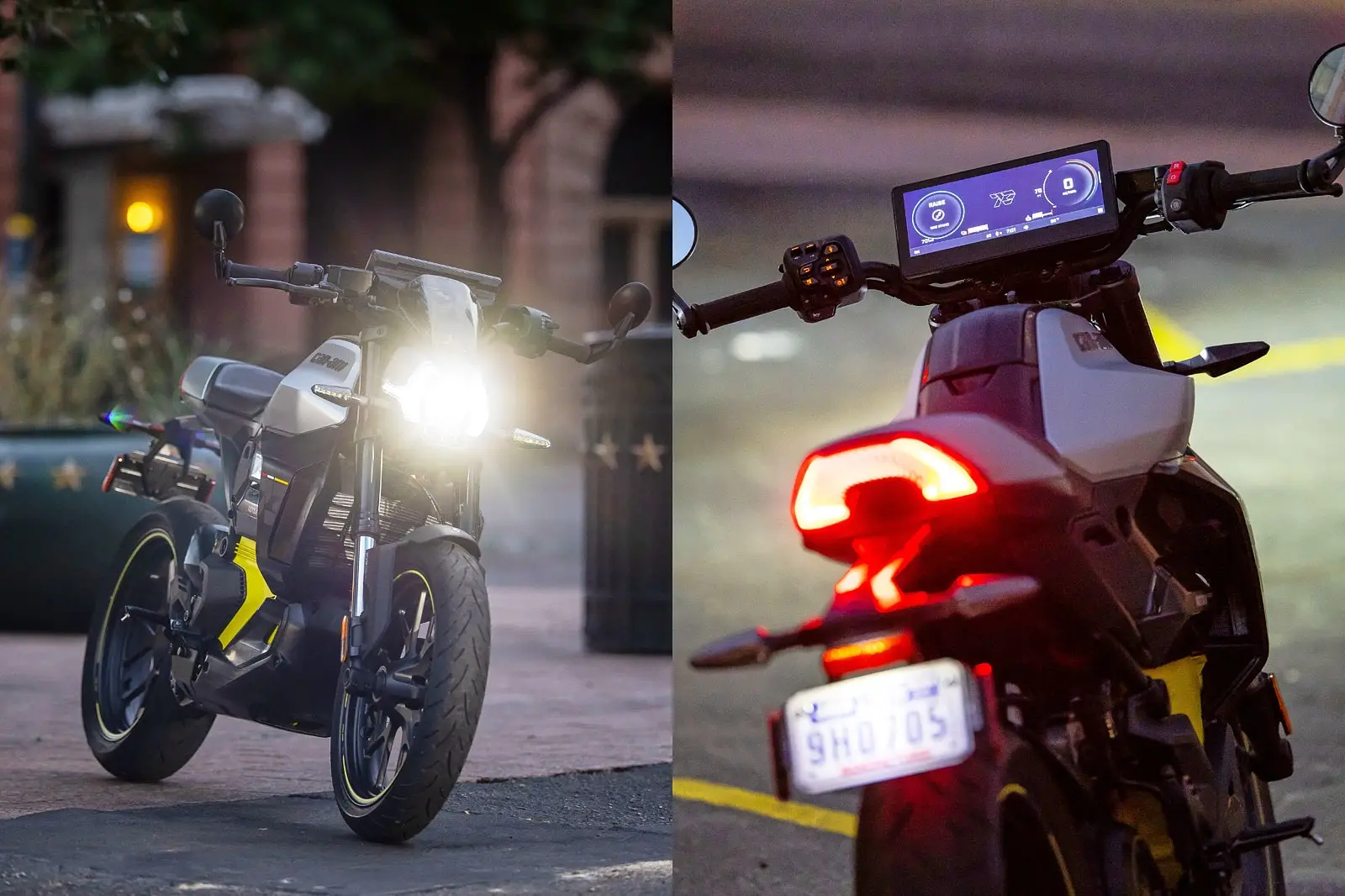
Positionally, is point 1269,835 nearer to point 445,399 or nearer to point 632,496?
point 445,399

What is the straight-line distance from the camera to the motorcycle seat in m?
5.44

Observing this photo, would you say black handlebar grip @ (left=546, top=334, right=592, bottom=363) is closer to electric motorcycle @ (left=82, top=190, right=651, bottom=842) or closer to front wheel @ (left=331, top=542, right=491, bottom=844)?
electric motorcycle @ (left=82, top=190, right=651, bottom=842)

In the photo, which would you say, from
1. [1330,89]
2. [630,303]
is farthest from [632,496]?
[1330,89]

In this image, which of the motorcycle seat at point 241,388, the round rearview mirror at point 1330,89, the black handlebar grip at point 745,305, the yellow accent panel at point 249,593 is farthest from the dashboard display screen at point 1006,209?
the motorcycle seat at point 241,388

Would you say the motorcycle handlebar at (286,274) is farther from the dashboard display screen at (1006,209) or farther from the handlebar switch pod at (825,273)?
the dashboard display screen at (1006,209)

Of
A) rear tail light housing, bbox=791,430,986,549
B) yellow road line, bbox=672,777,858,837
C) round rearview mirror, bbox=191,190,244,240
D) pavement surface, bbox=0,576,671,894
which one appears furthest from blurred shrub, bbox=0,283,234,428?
rear tail light housing, bbox=791,430,986,549

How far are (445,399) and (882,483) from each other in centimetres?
206

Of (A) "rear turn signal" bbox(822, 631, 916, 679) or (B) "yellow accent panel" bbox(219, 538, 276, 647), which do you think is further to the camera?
(B) "yellow accent panel" bbox(219, 538, 276, 647)

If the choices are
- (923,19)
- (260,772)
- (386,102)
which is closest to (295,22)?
(386,102)

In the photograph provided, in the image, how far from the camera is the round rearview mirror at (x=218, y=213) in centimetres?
490

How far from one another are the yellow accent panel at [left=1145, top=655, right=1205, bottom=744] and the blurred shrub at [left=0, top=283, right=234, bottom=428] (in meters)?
7.06

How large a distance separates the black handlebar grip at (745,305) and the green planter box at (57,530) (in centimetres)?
547

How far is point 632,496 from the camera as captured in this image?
852 cm

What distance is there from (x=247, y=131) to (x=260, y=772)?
50.5 feet
